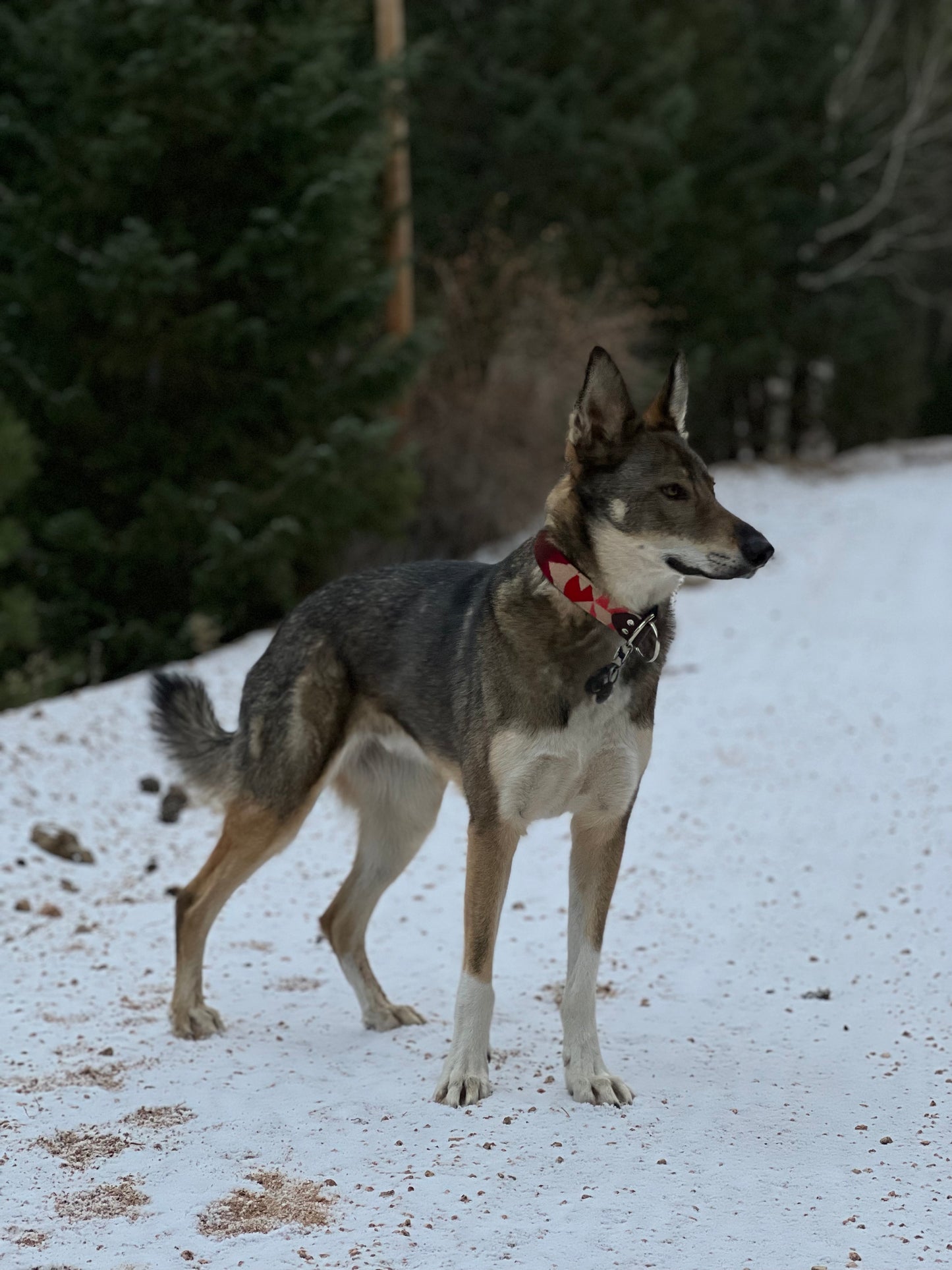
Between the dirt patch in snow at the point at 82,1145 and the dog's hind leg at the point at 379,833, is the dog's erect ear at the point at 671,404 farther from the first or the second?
the dirt patch in snow at the point at 82,1145

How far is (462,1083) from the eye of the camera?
4379 millimetres

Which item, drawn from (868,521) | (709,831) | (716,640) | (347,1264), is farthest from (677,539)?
(868,521)

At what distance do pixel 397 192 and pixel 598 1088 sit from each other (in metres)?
13.0

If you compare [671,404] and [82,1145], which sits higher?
[671,404]

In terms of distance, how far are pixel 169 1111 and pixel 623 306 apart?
1828 cm

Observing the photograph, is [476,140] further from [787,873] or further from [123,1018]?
[123,1018]

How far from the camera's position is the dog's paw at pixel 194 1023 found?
5051mm

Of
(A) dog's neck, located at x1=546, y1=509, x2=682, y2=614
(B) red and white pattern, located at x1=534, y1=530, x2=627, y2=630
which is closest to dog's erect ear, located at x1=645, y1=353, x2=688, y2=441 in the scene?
(A) dog's neck, located at x1=546, y1=509, x2=682, y2=614

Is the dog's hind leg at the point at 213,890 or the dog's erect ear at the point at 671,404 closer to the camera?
the dog's erect ear at the point at 671,404

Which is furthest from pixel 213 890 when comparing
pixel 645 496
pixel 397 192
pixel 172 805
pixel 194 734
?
pixel 397 192

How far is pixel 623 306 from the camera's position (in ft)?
69.6

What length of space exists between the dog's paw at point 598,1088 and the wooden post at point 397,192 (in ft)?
36.0

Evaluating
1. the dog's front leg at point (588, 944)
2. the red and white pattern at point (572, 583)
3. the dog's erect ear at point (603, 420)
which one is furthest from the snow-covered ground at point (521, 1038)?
the dog's erect ear at point (603, 420)

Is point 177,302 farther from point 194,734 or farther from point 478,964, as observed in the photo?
point 478,964
